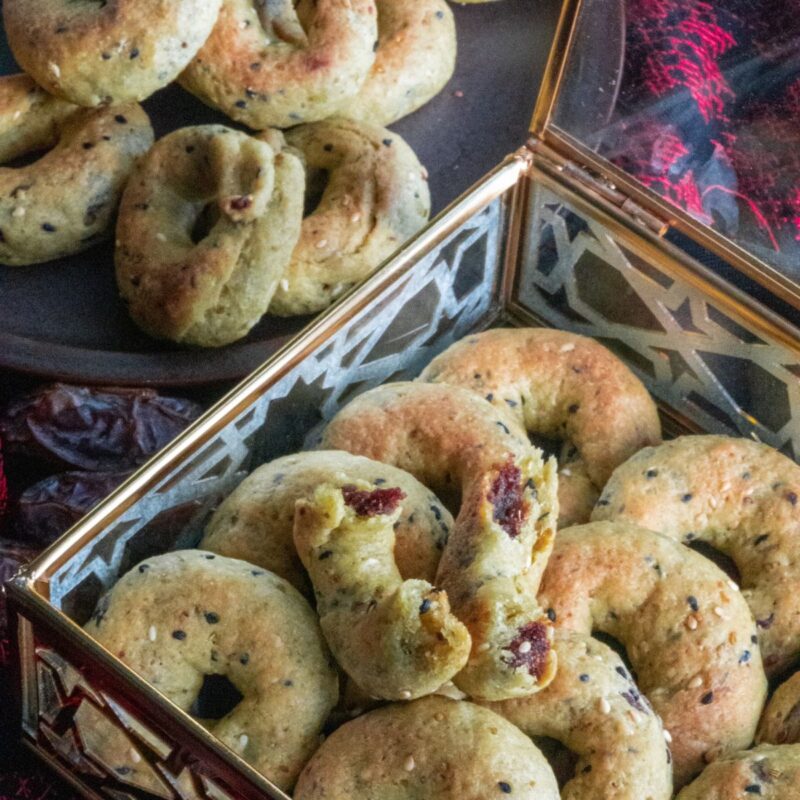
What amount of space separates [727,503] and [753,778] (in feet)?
1.17

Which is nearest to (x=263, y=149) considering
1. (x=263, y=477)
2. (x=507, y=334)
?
(x=507, y=334)

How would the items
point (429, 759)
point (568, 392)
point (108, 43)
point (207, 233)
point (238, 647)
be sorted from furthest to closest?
1. point (207, 233)
2. point (108, 43)
3. point (568, 392)
4. point (238, 647)
5. point (429, 759)

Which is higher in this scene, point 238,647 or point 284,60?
point 284,60

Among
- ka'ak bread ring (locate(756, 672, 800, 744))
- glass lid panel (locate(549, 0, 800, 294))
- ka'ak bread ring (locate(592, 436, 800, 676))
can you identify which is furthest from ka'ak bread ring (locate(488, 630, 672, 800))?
glass lid panel (locate(549, 0, 800, 294))

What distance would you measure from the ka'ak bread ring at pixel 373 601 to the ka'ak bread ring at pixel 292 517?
0.06 meters

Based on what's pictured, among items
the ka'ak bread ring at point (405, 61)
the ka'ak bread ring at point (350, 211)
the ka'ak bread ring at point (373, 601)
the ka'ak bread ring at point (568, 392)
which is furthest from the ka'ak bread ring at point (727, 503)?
the ka'ak bread ring at point (405, 61)

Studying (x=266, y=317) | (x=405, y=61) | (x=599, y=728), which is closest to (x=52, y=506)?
(x=266, y=317)

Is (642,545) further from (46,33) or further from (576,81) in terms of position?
(46,33)

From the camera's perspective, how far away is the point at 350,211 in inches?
68.6

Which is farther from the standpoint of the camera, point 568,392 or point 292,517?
point 568,392

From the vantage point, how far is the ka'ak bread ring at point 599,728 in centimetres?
113

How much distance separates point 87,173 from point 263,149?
274mm

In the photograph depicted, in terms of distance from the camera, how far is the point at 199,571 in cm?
120

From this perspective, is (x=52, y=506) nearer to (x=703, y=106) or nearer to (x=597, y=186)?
(x=597, y=186)
